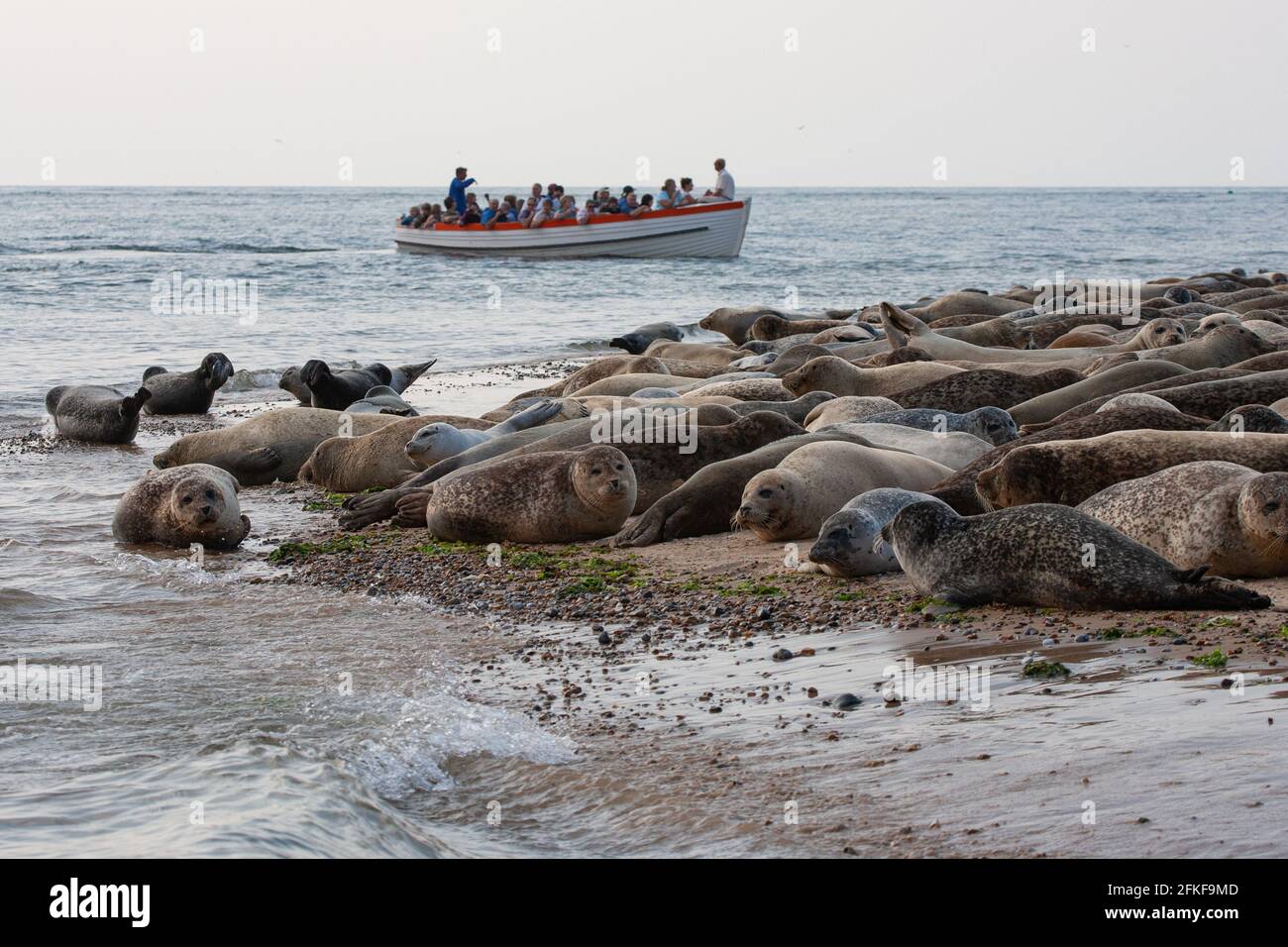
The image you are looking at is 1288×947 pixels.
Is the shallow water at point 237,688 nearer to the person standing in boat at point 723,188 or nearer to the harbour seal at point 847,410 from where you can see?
the harbour seal at point 847,410

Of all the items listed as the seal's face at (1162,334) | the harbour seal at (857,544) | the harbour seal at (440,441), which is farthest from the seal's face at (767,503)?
the seal's face at (1162,334)

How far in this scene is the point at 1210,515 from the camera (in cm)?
524

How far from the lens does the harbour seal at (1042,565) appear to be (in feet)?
15.8

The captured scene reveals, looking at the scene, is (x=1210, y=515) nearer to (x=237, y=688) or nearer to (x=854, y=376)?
(x=237, y=688)

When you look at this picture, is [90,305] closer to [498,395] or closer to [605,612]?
[498,395]

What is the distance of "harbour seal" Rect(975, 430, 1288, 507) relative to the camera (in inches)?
241

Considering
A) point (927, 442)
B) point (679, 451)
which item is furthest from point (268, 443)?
point (927, 442)

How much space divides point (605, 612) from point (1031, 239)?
142 feet

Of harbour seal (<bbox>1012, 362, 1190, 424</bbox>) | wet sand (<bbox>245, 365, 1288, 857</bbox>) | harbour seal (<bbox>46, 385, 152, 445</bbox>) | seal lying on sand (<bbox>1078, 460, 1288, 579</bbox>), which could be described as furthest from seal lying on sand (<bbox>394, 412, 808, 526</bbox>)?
harbour seal (<bbox>46, 385, 152, 445</bbox>)

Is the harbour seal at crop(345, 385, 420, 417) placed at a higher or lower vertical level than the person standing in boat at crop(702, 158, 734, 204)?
lower

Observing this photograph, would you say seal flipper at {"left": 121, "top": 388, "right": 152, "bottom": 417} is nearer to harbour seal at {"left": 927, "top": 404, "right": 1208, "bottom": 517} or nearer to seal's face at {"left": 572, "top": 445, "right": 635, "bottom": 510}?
seal's face at {"left": 572, "top": 445, "right": 635, "bottom": 510}

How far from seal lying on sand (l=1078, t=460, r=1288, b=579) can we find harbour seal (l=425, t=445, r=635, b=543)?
246 cm

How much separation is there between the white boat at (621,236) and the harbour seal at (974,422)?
25.0 meters

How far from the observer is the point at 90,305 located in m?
23.1
